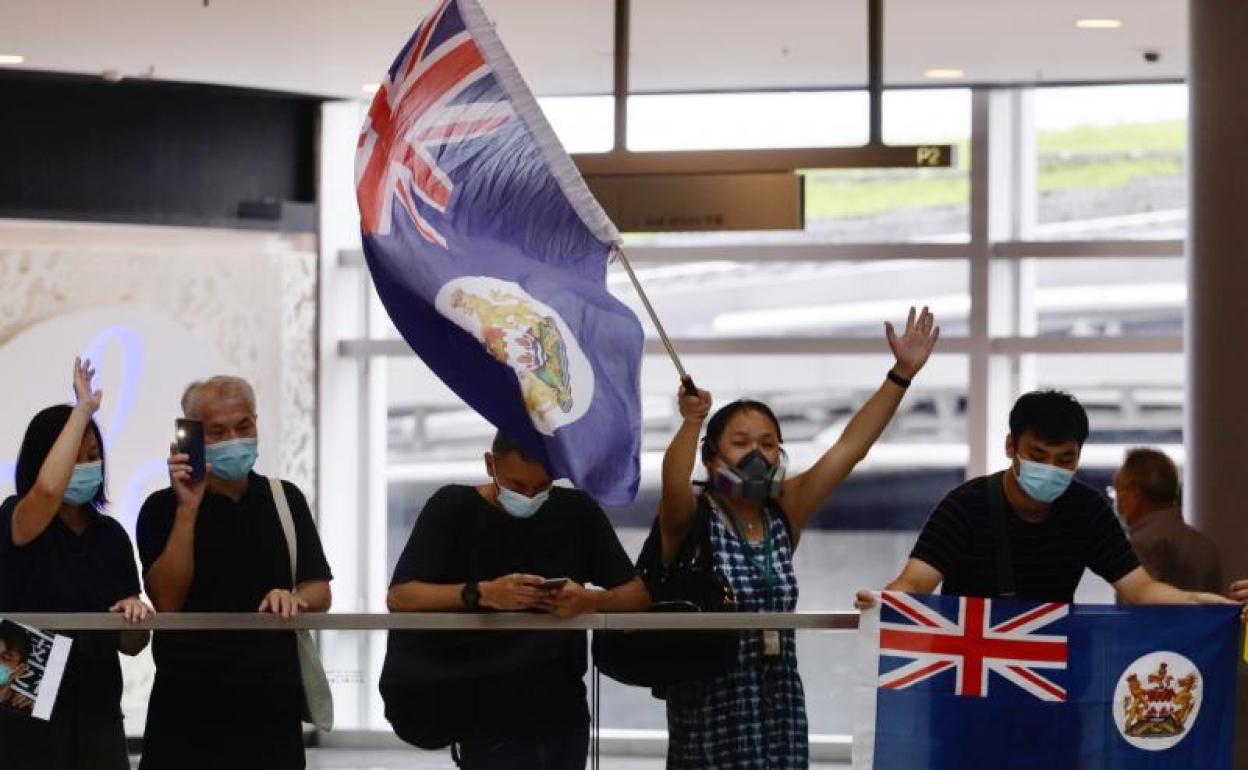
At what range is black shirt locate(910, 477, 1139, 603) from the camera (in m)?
6.24

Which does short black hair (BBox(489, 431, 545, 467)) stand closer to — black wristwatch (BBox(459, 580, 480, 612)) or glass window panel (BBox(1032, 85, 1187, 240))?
black wristwatch (BBox(459, 580, 480, 612))

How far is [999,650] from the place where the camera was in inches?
248

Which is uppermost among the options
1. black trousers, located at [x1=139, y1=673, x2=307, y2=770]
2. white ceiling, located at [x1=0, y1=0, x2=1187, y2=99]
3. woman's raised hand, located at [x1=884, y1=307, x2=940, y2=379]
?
white ceiling, located at [x1=0, y1=0, x2=1187, y2=99]

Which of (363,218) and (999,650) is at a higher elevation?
(363,218)

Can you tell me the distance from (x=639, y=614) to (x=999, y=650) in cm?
96

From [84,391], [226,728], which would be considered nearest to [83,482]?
[84,391]

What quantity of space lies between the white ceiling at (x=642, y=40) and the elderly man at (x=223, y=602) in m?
3.64

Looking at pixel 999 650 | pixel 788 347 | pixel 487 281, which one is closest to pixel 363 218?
pixel 487 281

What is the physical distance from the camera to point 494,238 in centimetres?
651

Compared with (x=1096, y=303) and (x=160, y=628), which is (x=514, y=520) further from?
(x=1096, y=303)

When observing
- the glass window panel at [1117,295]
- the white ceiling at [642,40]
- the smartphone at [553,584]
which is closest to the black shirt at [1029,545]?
the smartphone at [553,584]

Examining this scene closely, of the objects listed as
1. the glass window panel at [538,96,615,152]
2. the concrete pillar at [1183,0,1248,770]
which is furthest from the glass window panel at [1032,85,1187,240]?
the concrete pillar at [1183,0,1248,770]

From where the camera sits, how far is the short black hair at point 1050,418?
621 cm

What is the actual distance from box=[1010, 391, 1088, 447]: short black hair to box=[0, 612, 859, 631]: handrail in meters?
0.68
